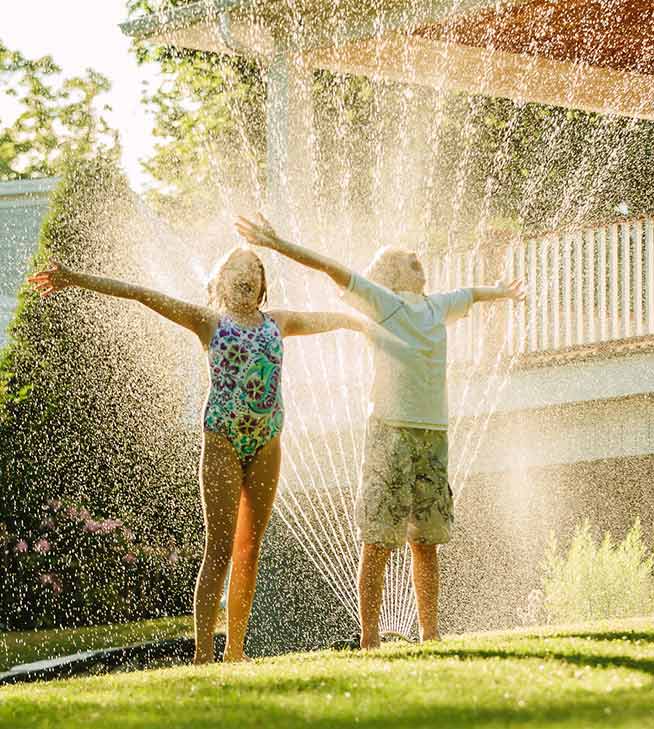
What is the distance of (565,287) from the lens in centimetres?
1092

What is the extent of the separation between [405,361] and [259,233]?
675mm

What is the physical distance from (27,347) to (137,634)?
246cm

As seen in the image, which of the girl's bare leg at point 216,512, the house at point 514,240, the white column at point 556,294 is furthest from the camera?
the white column at point 556,294

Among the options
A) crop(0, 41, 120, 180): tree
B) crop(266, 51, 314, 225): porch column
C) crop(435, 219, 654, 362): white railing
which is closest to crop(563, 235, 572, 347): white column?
crop(435, 219, 654, 362): white railing

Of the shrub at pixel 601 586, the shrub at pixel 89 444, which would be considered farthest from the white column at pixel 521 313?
the shrub at pixel 89 444

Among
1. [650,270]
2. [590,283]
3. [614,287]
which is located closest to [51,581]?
[590,283]

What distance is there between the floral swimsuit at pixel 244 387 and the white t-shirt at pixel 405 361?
1.12 feet

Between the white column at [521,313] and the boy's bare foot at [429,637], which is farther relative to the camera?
the white column at [521,313]

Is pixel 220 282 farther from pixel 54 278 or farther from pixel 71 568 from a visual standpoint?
pixel 71 568

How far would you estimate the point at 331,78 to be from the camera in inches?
789

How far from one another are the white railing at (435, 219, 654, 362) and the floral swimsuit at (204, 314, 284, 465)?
530 centimetres

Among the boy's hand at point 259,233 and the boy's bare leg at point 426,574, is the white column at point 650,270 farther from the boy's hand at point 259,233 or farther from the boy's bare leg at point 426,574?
the boy's hand at point 259,233

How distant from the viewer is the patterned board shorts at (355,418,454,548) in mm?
5559

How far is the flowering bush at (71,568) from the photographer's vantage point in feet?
38.7
